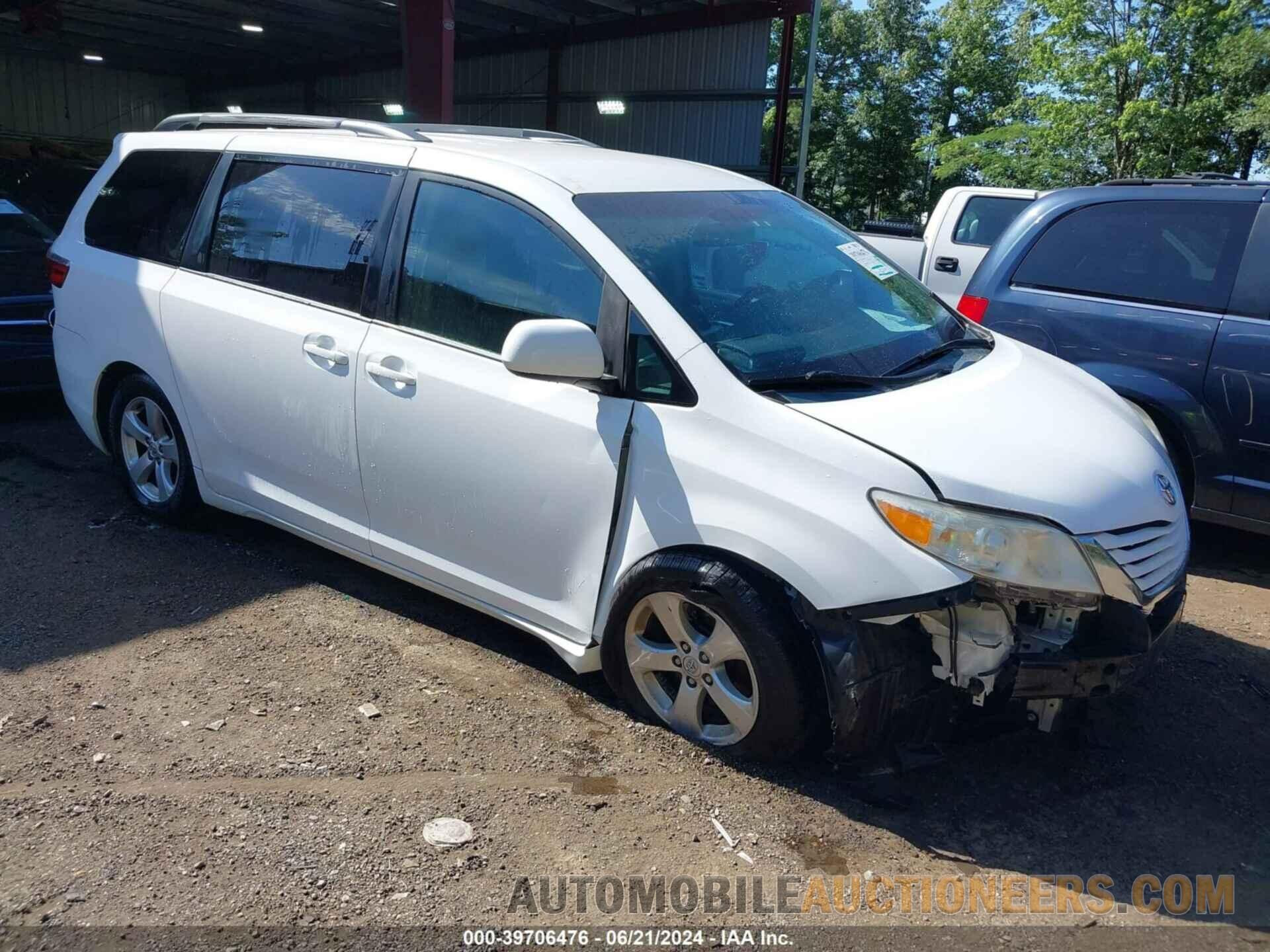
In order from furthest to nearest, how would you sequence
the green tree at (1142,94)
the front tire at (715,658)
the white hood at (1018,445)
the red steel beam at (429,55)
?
the green tree at (1142,94) < the red steel beam at (429,55) < the front tire at (715,658) < the white hood at (1018,445)

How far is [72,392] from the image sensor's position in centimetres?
512

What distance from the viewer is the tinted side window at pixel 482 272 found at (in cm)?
330

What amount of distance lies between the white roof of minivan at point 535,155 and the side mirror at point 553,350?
2.07 feet

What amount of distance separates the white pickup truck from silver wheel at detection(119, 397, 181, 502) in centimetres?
627

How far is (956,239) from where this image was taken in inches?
366

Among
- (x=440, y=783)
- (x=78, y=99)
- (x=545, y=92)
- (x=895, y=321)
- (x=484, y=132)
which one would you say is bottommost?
(x=440, y=783)

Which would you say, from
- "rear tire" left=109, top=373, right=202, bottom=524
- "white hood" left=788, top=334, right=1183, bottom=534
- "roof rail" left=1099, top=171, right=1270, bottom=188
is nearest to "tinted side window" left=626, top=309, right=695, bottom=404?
"white hood" left=788, top=334, right=1183, bottom=534

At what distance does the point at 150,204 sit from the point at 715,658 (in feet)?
11.5

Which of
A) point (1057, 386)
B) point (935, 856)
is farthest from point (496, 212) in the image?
point (935, 856)

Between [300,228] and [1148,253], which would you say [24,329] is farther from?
[1148,253]

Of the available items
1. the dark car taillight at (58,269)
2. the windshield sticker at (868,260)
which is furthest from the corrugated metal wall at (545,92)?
the windshield sticker at (868,260)

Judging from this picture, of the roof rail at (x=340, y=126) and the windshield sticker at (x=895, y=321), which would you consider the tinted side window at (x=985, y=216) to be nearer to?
the roof rail at (x=340, y=126)

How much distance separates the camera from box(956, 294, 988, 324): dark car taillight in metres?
5.61

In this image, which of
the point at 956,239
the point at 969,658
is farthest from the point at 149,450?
the point at 956,239
